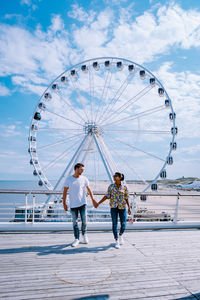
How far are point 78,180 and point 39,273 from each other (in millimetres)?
1665

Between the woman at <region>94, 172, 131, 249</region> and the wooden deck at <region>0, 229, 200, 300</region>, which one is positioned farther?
the woman at <region>94, 172, 131, 249</region>

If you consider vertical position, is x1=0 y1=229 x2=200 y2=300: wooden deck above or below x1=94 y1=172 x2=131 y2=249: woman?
below

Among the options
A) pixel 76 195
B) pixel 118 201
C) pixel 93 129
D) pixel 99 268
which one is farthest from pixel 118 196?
pixel 93 129

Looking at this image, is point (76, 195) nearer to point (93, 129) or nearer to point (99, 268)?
point (99, 268)

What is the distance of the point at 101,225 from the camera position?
5293mm

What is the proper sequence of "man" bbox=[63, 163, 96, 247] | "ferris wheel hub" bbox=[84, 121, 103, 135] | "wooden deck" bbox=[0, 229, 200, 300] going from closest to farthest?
1. "wooden deck" bbox=[0, 229, 200, 300]
2. "man" bbox=[63, 163, 96, 247]
3. "ferris wheel hub" bbox=[84, 121, 103, 135]

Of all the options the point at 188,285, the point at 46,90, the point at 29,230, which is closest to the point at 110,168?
the point at 46,90

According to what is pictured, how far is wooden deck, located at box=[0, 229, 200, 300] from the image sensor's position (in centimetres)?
243

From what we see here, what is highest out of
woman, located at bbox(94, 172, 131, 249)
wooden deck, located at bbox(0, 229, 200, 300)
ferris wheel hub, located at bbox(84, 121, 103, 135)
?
ferris wheel hub, located at bbox(84, 121, 103, 135)

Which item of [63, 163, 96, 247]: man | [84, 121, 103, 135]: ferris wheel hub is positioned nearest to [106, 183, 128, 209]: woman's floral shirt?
[63, 163, 96, 247]: man

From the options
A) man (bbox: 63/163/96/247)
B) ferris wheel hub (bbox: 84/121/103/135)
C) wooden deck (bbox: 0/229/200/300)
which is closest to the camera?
wooden deck (bbox: 0/229/200/300)

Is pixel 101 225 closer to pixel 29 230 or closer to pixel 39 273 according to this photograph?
pixel 29 230

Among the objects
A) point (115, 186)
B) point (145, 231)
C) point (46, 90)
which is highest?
point (46, 90)

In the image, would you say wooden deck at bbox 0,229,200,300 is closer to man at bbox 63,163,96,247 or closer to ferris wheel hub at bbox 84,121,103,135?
man at bbox 63,163,96,247
